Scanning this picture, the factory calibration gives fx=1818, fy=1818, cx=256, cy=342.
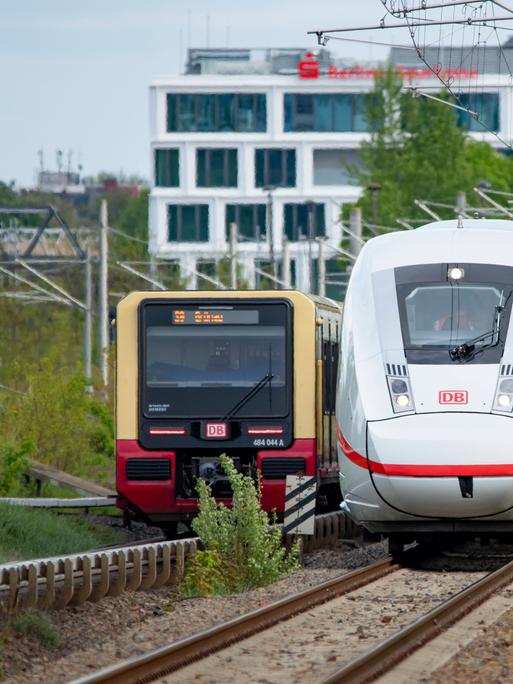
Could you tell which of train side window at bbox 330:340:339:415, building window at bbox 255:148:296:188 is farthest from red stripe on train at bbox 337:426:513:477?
building window at bbox 255:148:296:188

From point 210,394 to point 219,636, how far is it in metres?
9.45

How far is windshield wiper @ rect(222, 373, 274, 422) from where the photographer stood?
69.6 ft

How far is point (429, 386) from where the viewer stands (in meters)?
16.1

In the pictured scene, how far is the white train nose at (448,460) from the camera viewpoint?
15.7 meters

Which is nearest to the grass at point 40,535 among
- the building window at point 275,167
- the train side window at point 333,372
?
the train side window at point 333,372

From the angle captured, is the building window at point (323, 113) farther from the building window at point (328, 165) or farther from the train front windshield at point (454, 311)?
the train front windshield at point (454, 311)

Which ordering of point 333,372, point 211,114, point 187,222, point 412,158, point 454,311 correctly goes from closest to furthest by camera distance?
point 454,311 → point 333,372 → point 412,158 → point 187,222 → point 211,114

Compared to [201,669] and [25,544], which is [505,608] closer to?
[201,669]

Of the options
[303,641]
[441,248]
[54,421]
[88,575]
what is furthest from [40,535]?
[54,421]

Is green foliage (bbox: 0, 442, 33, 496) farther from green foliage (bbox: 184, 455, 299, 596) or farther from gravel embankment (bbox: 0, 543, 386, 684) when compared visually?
green foliage (bbox: 184, 455, 299, 596)

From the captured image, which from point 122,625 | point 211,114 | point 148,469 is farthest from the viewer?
point 211,114

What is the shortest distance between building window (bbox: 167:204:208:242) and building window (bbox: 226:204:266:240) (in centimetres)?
154

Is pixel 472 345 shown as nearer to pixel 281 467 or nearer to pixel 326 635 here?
pixel 326 635

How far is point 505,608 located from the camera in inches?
541
